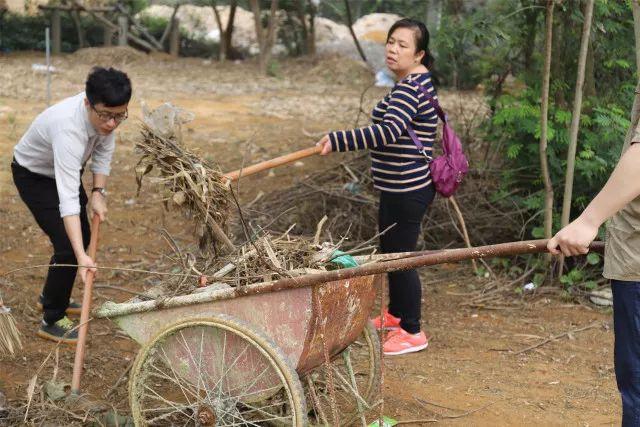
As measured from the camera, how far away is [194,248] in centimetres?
609

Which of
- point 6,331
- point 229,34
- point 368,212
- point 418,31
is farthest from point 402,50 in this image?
point 229,34

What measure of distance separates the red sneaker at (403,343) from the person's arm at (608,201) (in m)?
2.14

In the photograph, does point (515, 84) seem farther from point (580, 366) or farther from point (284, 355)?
point (284, 355)

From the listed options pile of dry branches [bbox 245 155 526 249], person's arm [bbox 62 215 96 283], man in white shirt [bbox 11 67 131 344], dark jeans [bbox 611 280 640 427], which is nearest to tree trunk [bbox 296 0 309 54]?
pile of dry branches [bbox 245 155 526 249]

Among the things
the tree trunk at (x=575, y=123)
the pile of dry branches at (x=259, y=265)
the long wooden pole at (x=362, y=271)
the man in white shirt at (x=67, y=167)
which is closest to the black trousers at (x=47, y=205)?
the man in white shirt at (x=67, y=167)

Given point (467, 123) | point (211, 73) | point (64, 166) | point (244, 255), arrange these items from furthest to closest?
point (211, 73)
point (467, 123)
point (64, 166)
point (244, 255)

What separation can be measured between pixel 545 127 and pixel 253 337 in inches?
123

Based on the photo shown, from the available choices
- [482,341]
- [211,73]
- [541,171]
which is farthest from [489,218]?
[211,73]

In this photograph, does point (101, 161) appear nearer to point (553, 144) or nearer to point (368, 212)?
point (368, 212)

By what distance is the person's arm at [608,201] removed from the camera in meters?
2.58

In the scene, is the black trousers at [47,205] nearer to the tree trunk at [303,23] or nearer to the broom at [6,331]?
the broom at [6,331]

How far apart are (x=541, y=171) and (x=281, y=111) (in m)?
6.00

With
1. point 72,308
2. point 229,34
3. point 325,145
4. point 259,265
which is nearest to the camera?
point 259,265

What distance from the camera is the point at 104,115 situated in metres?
3.92
